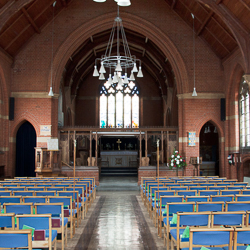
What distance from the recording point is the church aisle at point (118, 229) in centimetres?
654

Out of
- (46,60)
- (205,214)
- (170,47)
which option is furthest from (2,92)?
(205,214)

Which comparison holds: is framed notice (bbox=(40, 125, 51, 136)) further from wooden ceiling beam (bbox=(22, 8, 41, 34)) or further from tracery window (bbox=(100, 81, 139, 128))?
tracery window (bbox=(100, 81, 139, 128))

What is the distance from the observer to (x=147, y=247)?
6367mm

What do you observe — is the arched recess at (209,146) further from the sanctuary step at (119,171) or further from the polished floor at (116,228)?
the polished floor at (116,228)

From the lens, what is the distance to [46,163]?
16.5 metres

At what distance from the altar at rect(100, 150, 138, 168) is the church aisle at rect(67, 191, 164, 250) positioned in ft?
39.4

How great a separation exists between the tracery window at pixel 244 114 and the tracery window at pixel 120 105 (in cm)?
1310

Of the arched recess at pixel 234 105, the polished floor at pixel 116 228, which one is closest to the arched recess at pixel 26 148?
the polished floor at pixel 116 228

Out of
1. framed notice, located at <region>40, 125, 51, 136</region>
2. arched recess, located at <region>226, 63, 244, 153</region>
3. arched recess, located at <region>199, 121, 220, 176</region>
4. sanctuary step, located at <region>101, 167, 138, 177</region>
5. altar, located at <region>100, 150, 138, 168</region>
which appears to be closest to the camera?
arched recess, located at <region>226, 63, 244, 153</region>

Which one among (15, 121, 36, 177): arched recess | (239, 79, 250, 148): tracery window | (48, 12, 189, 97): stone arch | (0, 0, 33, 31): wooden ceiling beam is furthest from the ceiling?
(15, 121, 36, 177): arched recess

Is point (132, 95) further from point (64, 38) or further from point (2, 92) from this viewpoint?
point (2, 92)

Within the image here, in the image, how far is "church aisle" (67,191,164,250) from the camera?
257 inches

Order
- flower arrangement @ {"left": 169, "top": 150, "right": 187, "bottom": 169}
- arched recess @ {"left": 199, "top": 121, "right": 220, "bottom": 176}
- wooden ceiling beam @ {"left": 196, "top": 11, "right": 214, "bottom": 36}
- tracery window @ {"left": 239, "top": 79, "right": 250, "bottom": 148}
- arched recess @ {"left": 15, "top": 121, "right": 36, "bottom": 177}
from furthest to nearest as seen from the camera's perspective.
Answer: arched recess @ {"left": 199, "top": 121, "right": 220, "bottom": 176} → arched recess @ {"left": 15, "top": 121, "right": 36, "bottom": 177} → flower arrangement @ {"left": 169, "top": 150, "right": 187, "bottom": 169} → tracery window @ {"left": 239, "top": 79, "right": 250, "bottom": 148} → wooden ceiling beam @ {"left": 196, "top": 11, "right": 214, "bottom": 36}

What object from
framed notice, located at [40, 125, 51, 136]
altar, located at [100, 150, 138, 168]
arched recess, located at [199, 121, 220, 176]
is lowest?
altar, located at [100, 150, 138, 168]
